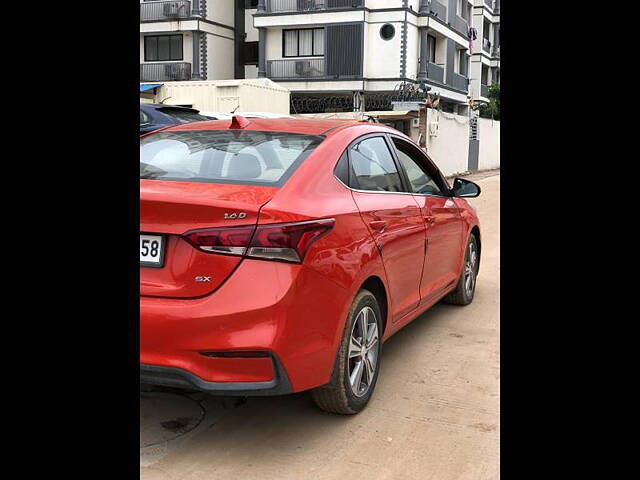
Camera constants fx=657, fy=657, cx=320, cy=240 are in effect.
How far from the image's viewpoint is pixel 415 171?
4.83m

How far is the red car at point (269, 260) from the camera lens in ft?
9.26

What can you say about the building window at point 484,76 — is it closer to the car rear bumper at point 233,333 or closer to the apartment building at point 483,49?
the apartment building at point 483,49

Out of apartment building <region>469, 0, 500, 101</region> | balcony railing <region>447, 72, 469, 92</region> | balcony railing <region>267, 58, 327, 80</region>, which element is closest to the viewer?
balcony railing <region>267, 58, 327, 80</region>

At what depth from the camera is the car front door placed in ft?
14.6

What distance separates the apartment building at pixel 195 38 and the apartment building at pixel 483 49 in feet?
54.8

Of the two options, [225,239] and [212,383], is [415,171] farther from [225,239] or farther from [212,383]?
[212,383]

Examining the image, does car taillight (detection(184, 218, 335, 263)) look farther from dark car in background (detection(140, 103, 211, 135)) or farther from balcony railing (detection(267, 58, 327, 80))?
balcony railing (detection(267, 58, 327, 80))

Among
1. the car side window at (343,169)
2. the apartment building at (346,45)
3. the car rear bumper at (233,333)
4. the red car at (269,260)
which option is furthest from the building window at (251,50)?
the car rear bumper at (233,333)

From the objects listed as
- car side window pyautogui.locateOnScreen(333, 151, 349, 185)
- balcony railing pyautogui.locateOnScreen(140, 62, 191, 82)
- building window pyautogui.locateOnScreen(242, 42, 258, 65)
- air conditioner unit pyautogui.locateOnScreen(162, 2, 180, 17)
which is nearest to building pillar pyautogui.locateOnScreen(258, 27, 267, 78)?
building window pyautogui.locateOnScreen(242, 42, 258, 65)

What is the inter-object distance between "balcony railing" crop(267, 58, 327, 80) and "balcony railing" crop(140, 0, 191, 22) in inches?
212

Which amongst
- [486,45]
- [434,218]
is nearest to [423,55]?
[486,45]
